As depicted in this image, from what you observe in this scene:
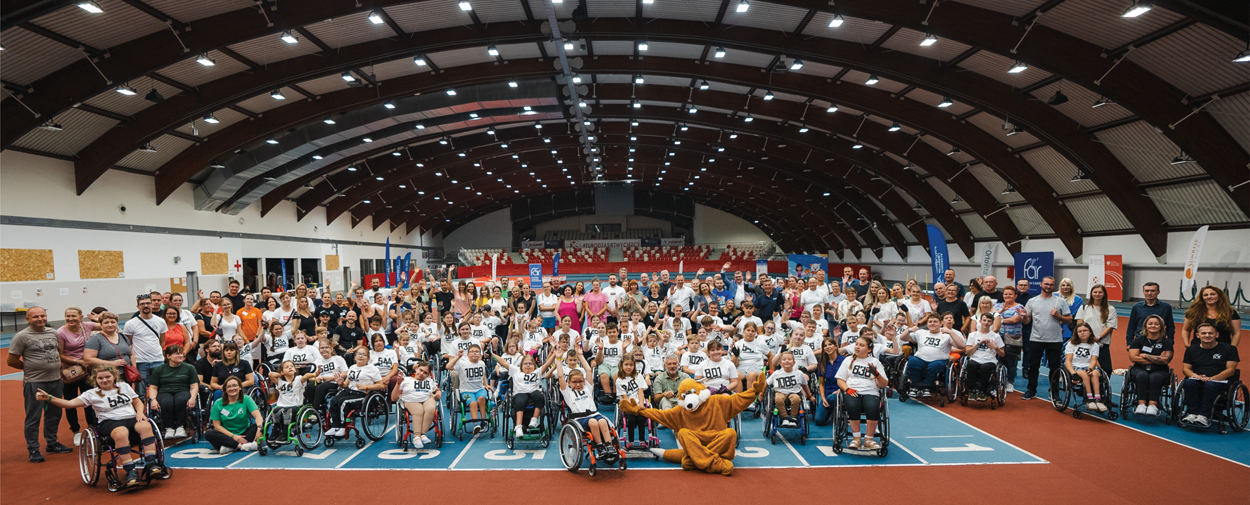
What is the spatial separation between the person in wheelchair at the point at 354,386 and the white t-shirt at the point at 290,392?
0.49 m

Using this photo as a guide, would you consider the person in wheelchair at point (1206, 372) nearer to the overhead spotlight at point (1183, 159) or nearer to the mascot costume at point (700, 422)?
the mascot costume at point (700, 422)

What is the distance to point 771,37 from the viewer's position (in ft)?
46.5

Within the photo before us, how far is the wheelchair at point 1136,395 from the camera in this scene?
7445 mm

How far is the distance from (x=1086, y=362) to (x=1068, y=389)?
1.57 feet

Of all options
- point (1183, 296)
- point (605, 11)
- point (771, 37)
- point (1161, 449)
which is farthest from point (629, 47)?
point (1183, 296)

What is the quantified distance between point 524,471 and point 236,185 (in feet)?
76.1

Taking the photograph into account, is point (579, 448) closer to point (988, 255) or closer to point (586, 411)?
point (586, 411)

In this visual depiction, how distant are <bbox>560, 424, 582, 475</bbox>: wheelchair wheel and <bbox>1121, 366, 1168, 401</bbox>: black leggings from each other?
7668 millimetres

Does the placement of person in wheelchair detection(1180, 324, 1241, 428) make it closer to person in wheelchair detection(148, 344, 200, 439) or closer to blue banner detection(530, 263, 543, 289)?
person in wheelchair detection(148, 344, 200, 439)

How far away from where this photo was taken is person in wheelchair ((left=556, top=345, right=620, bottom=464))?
634 cm

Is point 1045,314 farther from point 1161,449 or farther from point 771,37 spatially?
point 771,37

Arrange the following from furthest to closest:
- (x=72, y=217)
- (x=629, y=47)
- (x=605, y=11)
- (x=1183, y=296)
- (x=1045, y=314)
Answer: (x=1183, y=296) < (x=72, y=217) < (x=629, y=47) < (x=605, y=11) < (x=1045, y=314)

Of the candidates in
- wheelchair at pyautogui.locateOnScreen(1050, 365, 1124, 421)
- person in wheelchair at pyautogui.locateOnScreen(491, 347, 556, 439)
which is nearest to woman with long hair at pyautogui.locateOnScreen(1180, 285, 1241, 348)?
wheelchair at pyautogui.locateOnScreen(1050, 365, 1124, 421)

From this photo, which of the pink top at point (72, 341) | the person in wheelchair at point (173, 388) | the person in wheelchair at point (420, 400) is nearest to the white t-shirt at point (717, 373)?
the person in wheelchair at point (420, 400)
